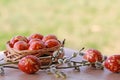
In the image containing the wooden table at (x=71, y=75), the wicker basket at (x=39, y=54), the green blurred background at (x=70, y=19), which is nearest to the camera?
the wooden table at (x=71, y=75)

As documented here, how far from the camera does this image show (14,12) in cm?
339

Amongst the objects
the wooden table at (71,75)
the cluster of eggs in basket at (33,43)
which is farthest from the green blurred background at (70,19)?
the wooden table at (71,75)

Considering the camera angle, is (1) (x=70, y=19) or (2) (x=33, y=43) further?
(1) (x=70, y=19)

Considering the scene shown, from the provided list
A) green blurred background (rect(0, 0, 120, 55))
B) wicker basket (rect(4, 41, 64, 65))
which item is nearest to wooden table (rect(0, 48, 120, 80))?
wicker basket (rect(4, 41, 64, 65))

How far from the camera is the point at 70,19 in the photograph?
3430mm

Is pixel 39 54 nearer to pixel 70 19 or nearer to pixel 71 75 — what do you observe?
pixel 71 75

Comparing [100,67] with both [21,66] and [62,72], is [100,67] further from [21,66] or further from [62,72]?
[21,66]

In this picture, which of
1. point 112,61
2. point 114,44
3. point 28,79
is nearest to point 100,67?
point 112,61

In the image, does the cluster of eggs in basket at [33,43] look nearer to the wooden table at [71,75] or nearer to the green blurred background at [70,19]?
the wooden table at [71,75]

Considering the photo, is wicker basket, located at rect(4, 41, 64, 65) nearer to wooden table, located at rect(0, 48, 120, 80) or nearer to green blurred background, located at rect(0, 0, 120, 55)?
wooden table, located at rect(0, 48, 120, 80)

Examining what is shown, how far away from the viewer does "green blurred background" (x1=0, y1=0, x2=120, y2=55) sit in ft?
11.0

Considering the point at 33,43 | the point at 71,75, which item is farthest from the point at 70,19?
the point at 71,75

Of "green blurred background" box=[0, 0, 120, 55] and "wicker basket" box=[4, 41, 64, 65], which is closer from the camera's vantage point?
"wicker basket" box=[4, 41, 64, 65]

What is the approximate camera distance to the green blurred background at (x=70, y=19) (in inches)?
132
